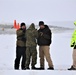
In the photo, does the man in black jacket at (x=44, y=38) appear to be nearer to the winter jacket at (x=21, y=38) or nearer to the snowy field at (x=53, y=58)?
the winter jacket at (x=21, y=38)

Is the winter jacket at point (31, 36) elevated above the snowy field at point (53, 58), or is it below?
above

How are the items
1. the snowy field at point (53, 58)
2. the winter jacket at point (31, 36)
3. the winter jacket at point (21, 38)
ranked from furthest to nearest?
the winter jacket at point (21, 38), the winter jacket at point (31, 36), the snowy field at point (53, 58)

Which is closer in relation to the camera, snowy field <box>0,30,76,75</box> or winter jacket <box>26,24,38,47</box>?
snowy field <box>0,30,76,75</box>

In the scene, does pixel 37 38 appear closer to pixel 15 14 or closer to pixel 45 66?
pixel 45 66

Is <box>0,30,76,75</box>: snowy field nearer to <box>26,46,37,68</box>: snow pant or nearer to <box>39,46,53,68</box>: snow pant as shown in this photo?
<box>39,46,53,68</box>: snow pant

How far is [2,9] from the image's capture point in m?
34.2

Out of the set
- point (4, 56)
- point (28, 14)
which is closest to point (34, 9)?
point (28, 14)

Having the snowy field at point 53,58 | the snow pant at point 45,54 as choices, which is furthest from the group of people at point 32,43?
the snowy field at point 53,58

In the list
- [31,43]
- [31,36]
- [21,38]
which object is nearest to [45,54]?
[31,43]

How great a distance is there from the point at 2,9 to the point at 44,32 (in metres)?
24.4

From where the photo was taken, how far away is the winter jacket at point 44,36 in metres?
10.2

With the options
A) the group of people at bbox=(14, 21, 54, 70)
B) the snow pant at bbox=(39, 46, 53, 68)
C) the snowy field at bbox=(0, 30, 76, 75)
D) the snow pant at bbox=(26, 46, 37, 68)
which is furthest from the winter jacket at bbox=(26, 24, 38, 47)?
the snowy field at bbox=(0, 30, 76, 75)

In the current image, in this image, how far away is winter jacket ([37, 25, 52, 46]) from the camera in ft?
33.3

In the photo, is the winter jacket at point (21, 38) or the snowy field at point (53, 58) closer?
the snowy field at point (53, 58)
